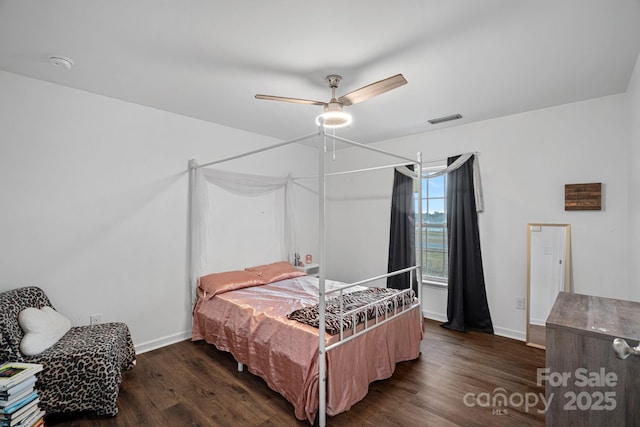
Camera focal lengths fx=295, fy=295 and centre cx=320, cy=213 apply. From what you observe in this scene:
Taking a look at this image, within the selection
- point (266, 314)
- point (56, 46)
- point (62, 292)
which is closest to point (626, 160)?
point (266, 314)

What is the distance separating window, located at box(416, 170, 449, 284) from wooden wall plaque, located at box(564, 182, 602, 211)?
4.33 ft

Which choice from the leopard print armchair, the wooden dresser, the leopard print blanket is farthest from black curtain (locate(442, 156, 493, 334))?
the leopard print armchair

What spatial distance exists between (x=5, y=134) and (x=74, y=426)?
2.38m

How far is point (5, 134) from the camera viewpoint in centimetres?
247

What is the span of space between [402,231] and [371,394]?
236 cm

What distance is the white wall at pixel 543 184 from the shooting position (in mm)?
2953

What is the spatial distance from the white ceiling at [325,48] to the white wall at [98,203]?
0.90 feet

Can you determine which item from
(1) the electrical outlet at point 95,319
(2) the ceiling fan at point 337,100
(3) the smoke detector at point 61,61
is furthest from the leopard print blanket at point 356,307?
(3) the smoke detector at point 61,61

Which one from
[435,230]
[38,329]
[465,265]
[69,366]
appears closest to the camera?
[69,366]

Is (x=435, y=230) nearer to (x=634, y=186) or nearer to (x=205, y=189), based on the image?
(x=634, y=186)

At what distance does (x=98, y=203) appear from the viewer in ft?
9.61

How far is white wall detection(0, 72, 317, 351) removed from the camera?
254 centimetres

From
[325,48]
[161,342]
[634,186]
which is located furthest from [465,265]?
[161,342]

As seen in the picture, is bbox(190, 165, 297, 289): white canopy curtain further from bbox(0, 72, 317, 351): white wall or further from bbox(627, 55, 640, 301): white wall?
bbox(627, 55, 640, 301): white wall
